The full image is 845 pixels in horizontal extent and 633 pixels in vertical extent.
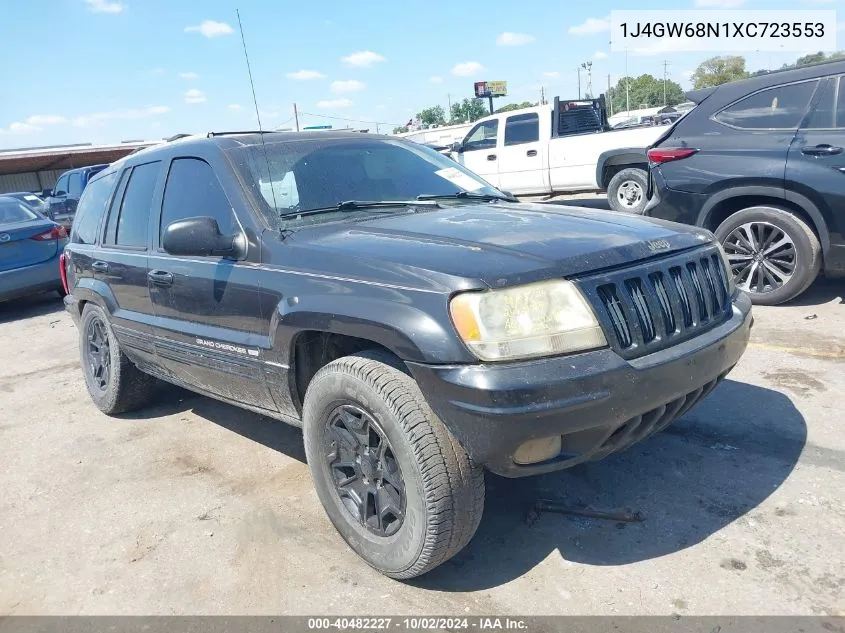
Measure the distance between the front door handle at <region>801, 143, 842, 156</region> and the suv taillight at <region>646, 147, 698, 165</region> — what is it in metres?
0.88

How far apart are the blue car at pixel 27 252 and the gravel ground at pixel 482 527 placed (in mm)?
4931

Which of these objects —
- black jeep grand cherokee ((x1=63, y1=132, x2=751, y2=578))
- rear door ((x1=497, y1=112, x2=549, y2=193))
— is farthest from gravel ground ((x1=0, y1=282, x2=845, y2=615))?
rear door ((x1=497, y1=112, x2=549, y2=193))

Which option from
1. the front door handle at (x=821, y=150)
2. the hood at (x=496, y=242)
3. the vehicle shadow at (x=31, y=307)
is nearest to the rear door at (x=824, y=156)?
the front door handle at (x=821, y=150)

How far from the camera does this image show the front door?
125 inches

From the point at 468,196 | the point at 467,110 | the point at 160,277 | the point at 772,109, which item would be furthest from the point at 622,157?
the point at 467,110

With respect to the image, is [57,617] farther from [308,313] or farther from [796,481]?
[796,481]

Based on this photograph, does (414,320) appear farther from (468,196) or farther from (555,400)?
(468,196)

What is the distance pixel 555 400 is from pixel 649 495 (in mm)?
1198

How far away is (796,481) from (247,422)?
316 centimetres

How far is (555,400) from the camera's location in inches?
88.8

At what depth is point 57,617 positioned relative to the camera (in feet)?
8.86

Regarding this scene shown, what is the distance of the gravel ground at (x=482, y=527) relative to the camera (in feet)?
8.43

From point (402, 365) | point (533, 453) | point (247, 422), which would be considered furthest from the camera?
point (247, 422)

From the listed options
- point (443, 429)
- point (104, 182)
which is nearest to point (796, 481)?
point (443, 429)
